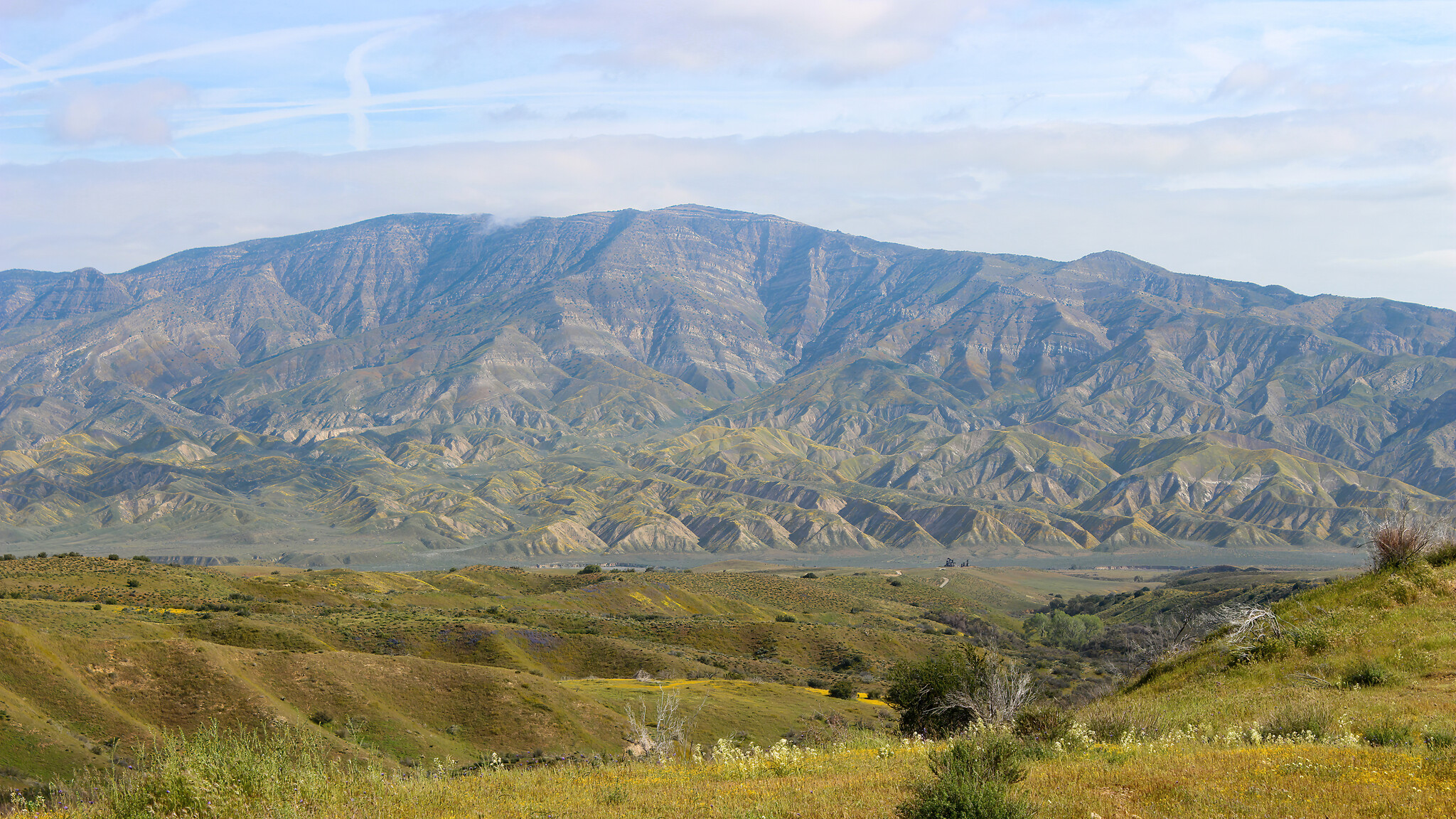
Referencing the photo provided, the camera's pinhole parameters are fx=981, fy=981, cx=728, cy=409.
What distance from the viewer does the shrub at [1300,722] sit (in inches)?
586

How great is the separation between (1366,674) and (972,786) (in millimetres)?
12727

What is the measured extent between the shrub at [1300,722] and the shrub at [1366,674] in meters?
3.28

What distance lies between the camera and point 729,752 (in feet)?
54.9

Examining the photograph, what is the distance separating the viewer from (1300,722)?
15.4m

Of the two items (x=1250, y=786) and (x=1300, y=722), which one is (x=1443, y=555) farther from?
(x=1250, y=786)

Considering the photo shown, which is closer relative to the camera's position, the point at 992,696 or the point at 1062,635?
the point at 992,696

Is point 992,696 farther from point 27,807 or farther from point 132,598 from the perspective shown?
point 132,598

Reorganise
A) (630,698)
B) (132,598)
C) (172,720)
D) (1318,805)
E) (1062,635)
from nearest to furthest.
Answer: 1. (1318,805)
2. (172,720)
3. (630,698)
4. (132,598)
5. (1062,635)

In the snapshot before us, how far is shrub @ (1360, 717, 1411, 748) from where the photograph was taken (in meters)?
13.9

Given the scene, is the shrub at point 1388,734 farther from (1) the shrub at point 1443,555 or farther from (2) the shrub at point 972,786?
(1) the shrub at point 1443,555

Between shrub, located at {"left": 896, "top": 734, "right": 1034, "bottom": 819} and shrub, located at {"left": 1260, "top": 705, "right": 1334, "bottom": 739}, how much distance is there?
5.21 m

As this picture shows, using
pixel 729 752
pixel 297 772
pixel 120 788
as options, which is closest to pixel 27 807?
pixel 120 788

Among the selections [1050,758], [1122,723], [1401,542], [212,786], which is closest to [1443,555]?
[1401,542]

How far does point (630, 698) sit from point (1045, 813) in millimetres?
45496
